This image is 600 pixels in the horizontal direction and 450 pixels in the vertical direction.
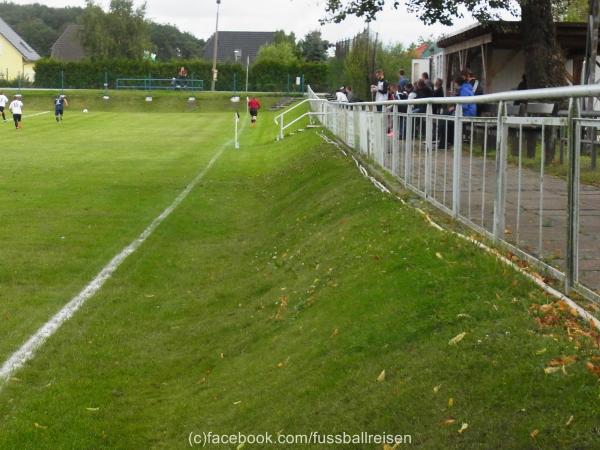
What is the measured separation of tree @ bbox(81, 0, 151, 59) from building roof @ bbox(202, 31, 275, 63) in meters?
16.1

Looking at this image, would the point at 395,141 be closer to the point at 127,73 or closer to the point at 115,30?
the point at 127,73

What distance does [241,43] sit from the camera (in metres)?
134

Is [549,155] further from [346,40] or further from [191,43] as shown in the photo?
[191,43]

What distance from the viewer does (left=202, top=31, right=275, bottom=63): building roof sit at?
132000 millimetres

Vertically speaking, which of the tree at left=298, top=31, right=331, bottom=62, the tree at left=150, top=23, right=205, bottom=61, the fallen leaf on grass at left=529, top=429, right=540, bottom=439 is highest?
the tree at left=150, top=23, right=205, bottom=61

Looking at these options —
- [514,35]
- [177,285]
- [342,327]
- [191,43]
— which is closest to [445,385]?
[342,327]

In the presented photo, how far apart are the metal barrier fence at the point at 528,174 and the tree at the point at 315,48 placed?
88589mm

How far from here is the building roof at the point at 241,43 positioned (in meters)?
132

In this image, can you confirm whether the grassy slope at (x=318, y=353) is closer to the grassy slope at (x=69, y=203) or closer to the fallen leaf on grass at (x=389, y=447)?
the fallen leaf on grass at (x=389, y=447)

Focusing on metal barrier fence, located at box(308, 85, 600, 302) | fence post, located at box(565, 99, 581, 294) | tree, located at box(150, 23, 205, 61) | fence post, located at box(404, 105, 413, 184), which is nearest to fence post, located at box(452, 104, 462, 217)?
metal barrier fence, located at box(308, 85, 600, 302)

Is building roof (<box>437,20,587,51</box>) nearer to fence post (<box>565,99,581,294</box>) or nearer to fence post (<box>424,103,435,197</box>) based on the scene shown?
fence post (<box>424,103,435,197</box>)

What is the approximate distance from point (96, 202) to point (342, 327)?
12.2 metres

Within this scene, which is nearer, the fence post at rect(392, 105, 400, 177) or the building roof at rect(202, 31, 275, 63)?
the fence post at rect(392, 105, 400, 177)

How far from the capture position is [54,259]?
12.2 metres
